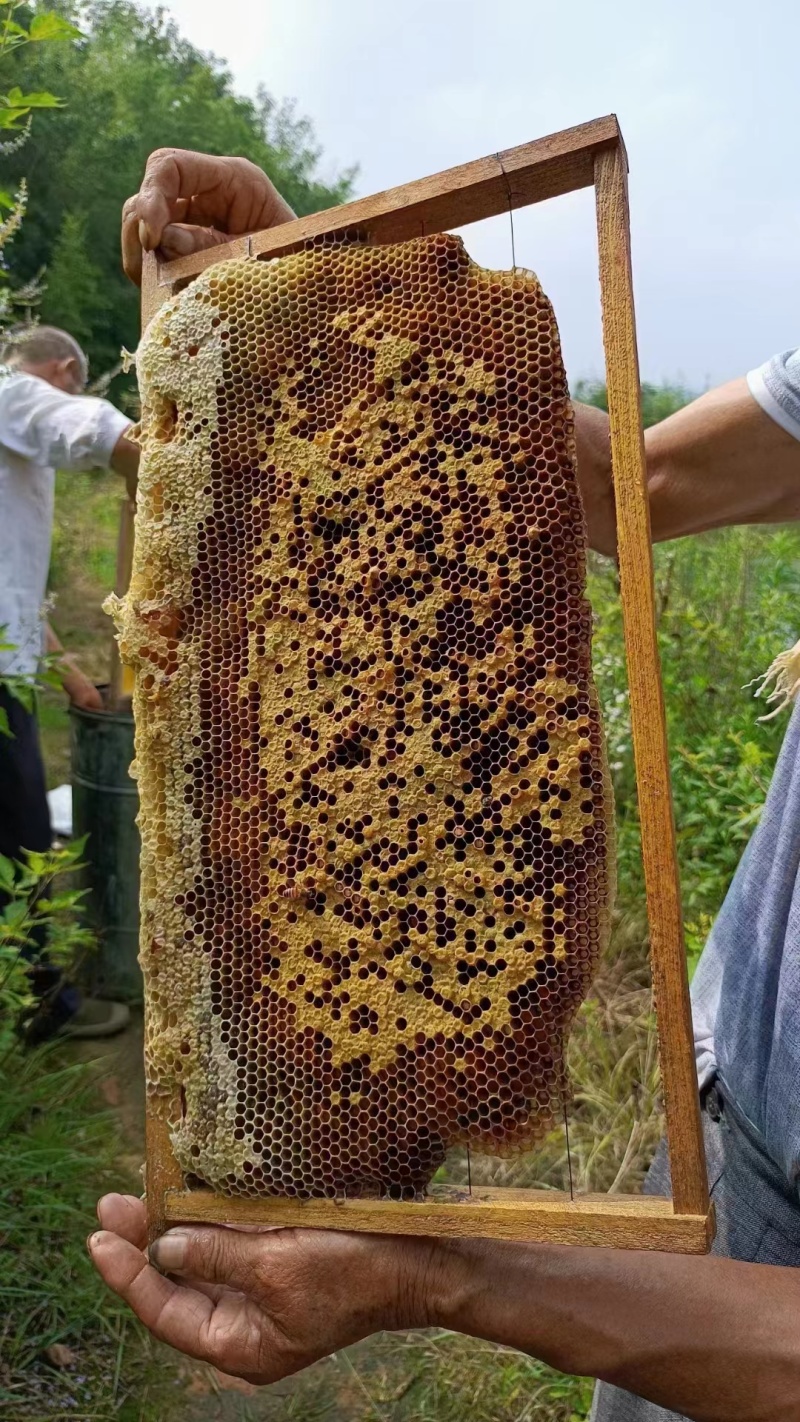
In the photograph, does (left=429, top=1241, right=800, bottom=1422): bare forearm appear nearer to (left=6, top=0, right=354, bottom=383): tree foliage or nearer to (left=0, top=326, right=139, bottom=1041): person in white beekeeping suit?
(left=0, top=326, right=139, bottom=1041): person in white beekeeping suit

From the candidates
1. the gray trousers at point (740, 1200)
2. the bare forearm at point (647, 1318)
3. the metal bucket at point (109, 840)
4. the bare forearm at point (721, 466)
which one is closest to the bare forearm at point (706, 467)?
the bare forearm at point (721, 466)

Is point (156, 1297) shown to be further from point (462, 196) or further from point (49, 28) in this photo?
point (49, 28)

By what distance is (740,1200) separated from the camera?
1803 mm

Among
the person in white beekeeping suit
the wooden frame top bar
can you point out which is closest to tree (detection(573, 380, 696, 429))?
the person in white beekeeping suit

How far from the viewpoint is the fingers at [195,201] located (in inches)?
74.2

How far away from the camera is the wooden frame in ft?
4.04

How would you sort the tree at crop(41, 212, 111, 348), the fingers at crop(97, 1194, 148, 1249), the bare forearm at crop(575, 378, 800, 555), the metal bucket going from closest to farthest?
the fingers at crop(97, 1194, 148, 1249), the bare forearm at crop(575, 378, 800, 555), the metal bucket, the tree at crop(41, 212, 111, 348)

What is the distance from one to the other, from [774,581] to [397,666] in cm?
373

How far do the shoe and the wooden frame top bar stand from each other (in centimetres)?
441

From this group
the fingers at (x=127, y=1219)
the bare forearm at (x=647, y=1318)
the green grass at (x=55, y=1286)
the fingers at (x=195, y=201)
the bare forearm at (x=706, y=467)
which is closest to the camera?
the bare forearm at (x=647, y=1318)

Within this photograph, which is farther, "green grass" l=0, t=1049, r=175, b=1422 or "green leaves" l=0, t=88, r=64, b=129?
"green grass" l=0, t=1049, r=175, b=1422

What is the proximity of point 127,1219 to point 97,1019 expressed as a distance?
3.96 m

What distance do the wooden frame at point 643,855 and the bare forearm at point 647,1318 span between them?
18 cm

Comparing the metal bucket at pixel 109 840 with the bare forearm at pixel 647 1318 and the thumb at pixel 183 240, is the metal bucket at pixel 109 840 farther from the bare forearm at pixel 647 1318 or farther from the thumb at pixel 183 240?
the bare forearm at pixel 647 1318
